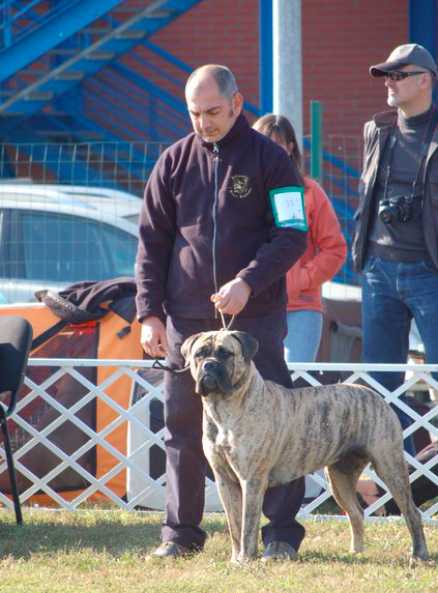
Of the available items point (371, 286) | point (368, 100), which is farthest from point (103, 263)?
point (368, 100)

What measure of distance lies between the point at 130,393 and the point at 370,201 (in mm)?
1574

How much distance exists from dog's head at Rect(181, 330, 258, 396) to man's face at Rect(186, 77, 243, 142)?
30.3 inches

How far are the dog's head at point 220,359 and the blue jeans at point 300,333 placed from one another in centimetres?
169

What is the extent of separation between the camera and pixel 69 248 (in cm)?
902

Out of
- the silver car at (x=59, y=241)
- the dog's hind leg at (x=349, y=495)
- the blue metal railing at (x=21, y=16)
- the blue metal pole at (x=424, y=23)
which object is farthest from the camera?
the blue metal pole at (x=424, y=23)

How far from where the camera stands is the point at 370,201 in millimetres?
6293

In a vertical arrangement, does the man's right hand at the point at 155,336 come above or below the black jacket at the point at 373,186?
below

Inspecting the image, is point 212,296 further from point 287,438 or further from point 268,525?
point 268,525

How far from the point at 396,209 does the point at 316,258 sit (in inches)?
24.7

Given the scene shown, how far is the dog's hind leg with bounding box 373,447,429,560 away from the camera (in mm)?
5301

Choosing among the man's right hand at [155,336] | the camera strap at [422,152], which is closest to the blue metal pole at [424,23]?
the camera strap at [422,152]

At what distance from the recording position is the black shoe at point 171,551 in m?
5.39

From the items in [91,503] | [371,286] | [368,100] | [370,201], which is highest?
[368,100]

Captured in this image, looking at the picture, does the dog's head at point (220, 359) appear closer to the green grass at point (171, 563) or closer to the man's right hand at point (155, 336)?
the man's right hand at point (155, 336)
